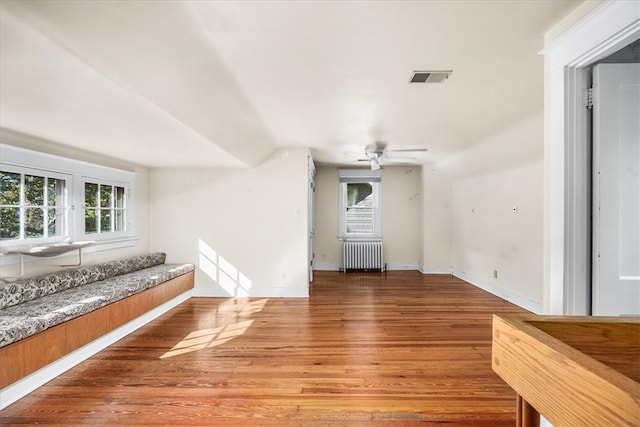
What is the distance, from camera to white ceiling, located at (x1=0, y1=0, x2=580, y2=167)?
1.60 metres

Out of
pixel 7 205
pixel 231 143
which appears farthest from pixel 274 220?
pixel 7 205

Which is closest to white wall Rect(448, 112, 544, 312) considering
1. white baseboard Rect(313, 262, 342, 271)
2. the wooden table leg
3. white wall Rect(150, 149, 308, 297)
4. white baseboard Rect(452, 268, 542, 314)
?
white baseboard Rect(452, 268, 542, 314)

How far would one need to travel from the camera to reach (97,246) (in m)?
4.04

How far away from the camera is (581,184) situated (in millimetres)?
1700

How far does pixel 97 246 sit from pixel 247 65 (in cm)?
331

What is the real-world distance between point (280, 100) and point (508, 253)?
397 cm

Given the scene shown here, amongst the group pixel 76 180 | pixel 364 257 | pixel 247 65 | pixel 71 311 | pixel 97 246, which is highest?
pixel 247 65

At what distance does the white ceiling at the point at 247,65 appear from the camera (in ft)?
5.24

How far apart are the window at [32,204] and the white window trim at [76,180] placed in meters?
0.04

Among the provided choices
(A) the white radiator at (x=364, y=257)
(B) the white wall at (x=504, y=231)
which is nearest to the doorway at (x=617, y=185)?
(B) the white wall at (x=504, y=231)

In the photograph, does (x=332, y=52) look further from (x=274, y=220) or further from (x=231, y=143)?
(x=274, y=220)

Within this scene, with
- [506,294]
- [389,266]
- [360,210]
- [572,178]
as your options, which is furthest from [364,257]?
[572,178]

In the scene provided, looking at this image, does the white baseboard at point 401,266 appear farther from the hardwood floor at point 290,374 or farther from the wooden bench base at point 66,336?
the wooden bench base at point 66,336

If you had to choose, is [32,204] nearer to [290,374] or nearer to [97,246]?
[97,246]
